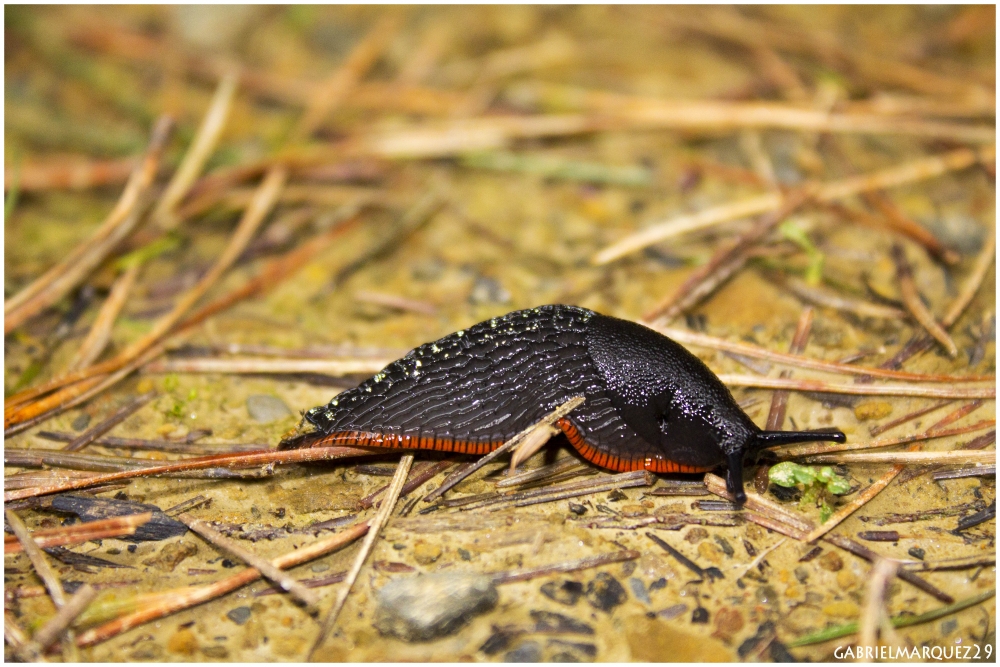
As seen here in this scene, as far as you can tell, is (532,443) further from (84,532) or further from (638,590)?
(84,532)

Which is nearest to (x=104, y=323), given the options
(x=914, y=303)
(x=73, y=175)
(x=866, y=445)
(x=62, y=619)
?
(x=73, y=175)

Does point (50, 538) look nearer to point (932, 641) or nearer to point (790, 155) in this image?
point (932, 641)

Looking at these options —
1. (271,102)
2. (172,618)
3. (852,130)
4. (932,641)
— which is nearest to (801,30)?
(852,130)

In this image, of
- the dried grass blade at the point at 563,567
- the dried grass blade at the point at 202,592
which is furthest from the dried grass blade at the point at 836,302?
the dried grass blade at the point at 202,592

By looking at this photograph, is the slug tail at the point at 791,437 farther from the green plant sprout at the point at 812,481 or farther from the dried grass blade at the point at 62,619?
the dried grass blade at the point at 62,619

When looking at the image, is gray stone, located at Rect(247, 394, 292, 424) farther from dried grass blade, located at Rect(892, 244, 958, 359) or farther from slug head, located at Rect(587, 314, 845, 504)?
dried grass blade, located at Rect(892, 244, 958, 359)

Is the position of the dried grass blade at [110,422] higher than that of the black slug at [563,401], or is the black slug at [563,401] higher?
the black slug at [563,401]
